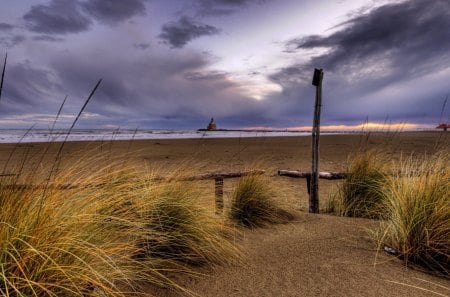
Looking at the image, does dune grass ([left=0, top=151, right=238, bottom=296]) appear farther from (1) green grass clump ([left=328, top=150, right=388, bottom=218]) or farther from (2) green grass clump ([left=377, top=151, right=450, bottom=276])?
(1) green grass clump ([left=328, top=150, right=388, bottom=218])

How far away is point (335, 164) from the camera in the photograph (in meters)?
13.2

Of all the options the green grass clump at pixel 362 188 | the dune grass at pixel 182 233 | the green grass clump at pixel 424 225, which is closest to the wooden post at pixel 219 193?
the dune grass at pixel 182 233

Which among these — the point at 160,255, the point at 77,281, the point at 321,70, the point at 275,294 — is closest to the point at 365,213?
the point at 321,70

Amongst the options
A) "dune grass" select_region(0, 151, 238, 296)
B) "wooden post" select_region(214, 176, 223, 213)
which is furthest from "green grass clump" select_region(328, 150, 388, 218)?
"dune grass" select_region(0, 151, 238, 296)

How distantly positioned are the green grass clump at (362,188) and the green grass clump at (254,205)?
1.13 m

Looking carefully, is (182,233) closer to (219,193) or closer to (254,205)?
(254,205)

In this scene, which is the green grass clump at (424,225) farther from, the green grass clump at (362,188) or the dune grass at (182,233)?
the dune grass at (182,233)

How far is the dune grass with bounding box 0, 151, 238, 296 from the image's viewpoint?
6.59 feet

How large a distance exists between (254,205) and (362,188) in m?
2.01

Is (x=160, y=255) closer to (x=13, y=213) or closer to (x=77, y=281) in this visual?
(x=77, y=281)

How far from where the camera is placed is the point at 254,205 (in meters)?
5.17

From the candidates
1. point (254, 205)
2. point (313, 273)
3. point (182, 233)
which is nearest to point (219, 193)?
point (254, 205)

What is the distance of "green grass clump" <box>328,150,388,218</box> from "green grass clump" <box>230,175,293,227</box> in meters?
1.13

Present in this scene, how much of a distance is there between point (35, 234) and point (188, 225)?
1714 millimetres
